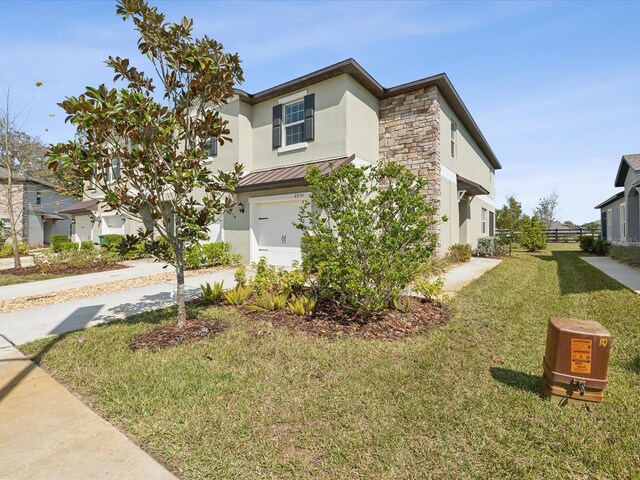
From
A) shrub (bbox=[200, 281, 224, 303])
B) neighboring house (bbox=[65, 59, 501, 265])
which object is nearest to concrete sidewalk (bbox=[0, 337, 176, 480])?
shrub (bbox=[200, 281, 224, 303])

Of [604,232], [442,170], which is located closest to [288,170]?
[442,170]

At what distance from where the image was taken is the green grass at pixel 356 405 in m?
2.24

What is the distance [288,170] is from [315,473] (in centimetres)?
1047

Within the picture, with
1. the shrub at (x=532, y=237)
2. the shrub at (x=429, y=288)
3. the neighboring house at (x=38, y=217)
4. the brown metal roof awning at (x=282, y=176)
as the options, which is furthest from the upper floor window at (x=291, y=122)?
the neighboring house at (x=38, y=217)

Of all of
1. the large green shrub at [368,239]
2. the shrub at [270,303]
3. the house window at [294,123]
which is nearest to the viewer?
the large green shrub at [368,239]

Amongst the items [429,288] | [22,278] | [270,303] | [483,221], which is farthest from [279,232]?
[483,221]

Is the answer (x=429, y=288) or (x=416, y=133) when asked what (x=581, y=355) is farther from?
(x=416, y=133)

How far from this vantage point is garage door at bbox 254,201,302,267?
11.5 m

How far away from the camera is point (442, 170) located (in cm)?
1238

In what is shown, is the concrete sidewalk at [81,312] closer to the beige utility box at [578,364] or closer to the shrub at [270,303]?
the shrub at [270,303]

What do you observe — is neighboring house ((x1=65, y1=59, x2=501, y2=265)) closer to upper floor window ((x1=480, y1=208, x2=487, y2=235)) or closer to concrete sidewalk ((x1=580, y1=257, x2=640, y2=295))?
concrete sidewalk ((x1=580, y1=257, x2=640, y2=295))

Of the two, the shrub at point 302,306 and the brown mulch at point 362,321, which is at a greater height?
the shrub at point 302,306

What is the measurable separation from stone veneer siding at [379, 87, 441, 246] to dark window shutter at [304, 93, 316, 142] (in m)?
3.00

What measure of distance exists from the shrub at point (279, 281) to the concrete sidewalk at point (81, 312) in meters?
2.02
